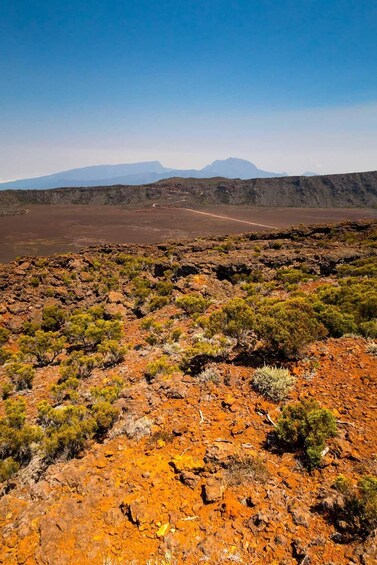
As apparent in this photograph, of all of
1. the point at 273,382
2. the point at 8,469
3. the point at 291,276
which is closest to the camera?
the point at 8,469

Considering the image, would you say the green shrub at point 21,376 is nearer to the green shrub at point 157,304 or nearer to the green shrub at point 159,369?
the green shrub at point 159,369

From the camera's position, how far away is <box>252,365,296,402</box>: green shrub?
18.8 feet

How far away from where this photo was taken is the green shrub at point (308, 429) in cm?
420

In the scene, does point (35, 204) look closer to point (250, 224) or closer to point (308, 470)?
point (250, 224)

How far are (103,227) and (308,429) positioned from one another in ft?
218

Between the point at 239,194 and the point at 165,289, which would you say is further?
the point at 239,194

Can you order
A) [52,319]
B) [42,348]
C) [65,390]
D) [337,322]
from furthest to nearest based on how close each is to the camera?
[52,319] < [42,348] < [65,390] < [337,322]

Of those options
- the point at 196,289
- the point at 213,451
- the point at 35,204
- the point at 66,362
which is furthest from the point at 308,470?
the point at 35,204

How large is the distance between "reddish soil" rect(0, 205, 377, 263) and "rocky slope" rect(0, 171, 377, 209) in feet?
72.1

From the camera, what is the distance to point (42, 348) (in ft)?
38.1

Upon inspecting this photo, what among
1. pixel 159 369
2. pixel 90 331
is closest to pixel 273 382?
pixel 159 369

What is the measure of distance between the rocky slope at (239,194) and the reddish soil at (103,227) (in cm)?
2199

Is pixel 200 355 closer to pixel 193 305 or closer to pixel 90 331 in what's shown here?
pixel 193 305

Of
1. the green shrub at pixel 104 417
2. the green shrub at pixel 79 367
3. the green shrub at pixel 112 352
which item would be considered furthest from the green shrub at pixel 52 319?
the green shrub at pixel 104 417
